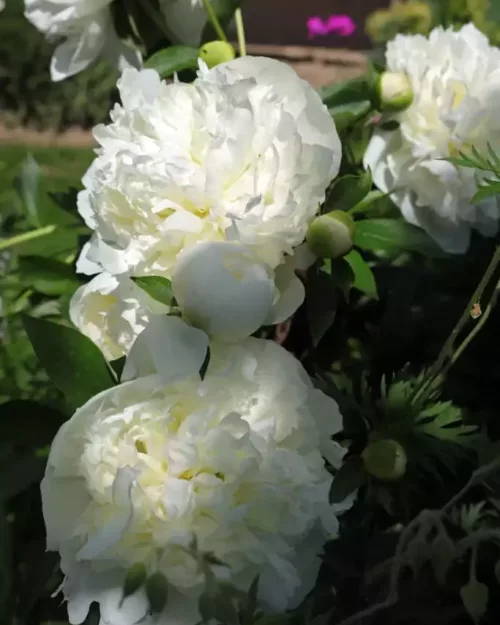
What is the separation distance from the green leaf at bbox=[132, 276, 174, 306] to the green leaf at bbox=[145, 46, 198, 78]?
0.15 meters

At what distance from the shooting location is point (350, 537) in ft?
1.07

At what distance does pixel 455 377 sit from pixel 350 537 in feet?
0.51

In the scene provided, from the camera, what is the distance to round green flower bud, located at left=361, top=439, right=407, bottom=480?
1.01ft

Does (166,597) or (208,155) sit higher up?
(208,155)

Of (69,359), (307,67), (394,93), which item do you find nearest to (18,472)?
(69,359)

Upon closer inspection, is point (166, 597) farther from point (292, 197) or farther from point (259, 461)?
point (292, 197)

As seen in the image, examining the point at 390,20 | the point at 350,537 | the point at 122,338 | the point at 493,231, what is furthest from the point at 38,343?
the point at 390,20

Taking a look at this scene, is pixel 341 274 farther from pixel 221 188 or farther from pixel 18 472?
pixel 18 472

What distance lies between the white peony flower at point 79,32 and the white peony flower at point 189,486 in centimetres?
23

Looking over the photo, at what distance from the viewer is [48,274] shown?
464 millimetres

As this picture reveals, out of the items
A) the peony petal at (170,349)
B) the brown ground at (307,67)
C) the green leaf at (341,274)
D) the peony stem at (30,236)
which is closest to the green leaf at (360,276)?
the green leaf at (341,274)

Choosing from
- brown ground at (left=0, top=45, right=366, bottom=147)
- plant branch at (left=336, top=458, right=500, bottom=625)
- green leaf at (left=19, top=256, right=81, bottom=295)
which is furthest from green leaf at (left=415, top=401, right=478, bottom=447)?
brown ground at (left=0, top=45, right=366, bottom=147)

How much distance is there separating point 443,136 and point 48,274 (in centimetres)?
25

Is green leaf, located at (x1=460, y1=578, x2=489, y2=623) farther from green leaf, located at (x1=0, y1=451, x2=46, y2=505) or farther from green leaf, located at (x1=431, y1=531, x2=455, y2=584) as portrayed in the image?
green leaf, located at (x1=0, y1=451, x2=46, y2=505)
